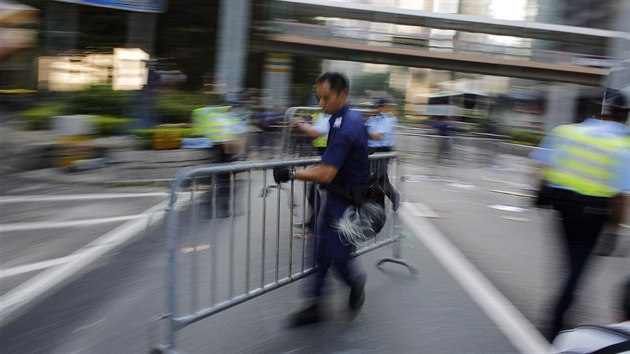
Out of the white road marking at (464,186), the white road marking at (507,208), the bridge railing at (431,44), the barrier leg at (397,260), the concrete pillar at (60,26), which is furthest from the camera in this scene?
the bridge railing at (431,44)

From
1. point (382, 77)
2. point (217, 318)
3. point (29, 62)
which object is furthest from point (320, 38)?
point (382, 77)

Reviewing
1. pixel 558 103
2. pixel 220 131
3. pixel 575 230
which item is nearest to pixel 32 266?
pixel 220 131

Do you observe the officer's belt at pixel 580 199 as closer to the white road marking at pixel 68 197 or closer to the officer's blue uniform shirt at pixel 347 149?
the officer's blue uniform shirt at pixel 347 149

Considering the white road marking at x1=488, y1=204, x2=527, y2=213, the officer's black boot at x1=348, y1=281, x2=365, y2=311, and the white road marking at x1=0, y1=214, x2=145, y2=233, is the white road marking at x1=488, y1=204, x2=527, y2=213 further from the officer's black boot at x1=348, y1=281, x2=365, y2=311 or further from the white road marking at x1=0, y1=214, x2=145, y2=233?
the officer's black boot at x1=348, y1=281, x2=365, y2=311

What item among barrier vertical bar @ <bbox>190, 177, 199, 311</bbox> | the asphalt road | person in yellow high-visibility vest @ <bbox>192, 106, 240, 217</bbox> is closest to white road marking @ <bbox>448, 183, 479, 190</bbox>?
the asphalt road

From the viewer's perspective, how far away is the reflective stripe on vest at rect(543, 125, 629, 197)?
3.82m

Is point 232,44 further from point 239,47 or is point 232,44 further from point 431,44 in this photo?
point 431,44

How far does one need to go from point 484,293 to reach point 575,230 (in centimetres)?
156

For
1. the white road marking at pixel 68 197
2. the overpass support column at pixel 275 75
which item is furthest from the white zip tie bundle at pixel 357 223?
the overpass support column at pixel 275 75

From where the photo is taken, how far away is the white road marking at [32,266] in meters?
5.51

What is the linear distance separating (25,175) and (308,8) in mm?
38733

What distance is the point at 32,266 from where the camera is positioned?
575 cm

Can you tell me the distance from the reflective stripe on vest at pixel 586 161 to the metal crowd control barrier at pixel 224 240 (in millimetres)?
1776

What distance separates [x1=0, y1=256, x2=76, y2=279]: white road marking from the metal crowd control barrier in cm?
183
